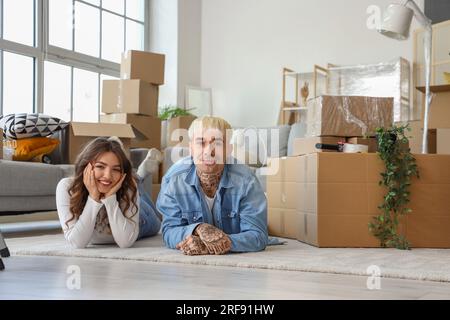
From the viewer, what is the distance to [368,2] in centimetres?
587

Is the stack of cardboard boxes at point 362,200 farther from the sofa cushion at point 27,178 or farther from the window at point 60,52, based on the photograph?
the window at point 60,52

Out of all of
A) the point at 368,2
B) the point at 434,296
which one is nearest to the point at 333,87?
the point at 368,2

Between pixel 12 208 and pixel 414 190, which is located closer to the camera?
pixel 414 190

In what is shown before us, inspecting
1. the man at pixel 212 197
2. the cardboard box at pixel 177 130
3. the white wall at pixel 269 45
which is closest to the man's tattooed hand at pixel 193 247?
the man at pixel 212 197

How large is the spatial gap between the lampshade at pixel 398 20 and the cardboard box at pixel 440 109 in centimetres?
30

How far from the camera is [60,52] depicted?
5348mm

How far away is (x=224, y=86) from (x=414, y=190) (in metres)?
4.16

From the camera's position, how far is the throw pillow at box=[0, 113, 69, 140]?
344 centimetres

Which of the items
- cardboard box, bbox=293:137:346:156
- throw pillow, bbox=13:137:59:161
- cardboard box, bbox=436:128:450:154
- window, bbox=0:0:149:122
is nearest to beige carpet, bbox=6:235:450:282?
cardboard box, bbox=293:137:346:156

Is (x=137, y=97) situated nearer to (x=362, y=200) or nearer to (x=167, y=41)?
(x=167, y=41)

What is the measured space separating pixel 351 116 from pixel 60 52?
326 centimetres

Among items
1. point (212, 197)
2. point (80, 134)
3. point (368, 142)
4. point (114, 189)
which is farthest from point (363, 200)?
point (80, 134)

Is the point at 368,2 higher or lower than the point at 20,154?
higher
